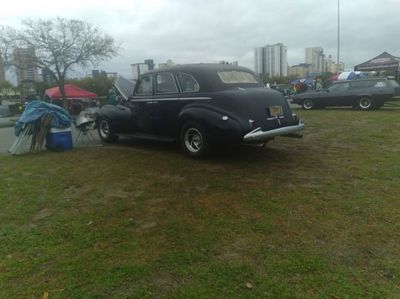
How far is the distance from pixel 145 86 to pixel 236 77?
210 cm

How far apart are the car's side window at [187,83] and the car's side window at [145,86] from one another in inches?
34.7

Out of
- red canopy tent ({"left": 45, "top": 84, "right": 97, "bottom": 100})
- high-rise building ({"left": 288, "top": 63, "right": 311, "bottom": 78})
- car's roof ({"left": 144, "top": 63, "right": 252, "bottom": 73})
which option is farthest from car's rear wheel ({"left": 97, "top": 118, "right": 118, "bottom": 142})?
high-rise building ({"left": 288, "top": 63, "right": 311, "bottom": 78})

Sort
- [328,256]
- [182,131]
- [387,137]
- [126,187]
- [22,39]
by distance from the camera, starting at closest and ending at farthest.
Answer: [328,256], [126,187], [182,131], [387,137], [22,39]

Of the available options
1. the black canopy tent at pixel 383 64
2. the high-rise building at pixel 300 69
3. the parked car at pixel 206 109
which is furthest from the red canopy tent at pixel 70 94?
the high-rise building at pixel 300 69

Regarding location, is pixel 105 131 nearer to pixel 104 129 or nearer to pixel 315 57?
pixel 104 129

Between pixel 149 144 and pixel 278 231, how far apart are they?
19.0 ft

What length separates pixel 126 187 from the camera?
5.44 metres

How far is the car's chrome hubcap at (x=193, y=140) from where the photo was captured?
7029mm

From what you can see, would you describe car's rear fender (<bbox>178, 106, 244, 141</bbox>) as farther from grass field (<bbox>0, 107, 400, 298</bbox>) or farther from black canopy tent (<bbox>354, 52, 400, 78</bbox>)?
black canopy tent (<bbox>354, 52, 400, 78</bbox>)

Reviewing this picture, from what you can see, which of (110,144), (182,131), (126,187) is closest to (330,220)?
(126,187)

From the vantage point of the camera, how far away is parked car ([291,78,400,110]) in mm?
16016

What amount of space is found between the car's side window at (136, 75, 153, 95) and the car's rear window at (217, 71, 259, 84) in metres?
1.71

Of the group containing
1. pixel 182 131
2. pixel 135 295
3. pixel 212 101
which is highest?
pixel 212 101

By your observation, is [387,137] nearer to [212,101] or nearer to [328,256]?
[212,101]
